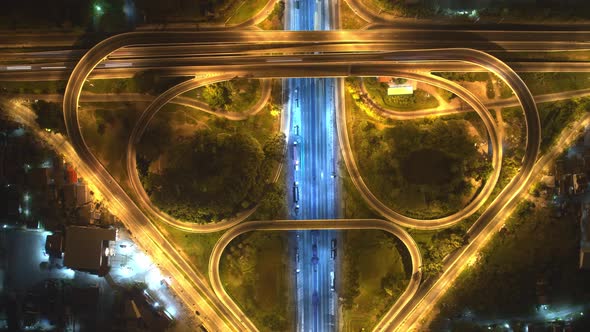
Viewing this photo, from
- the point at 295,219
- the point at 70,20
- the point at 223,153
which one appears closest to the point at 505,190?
the point at 295,219

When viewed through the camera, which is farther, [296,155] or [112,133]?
[112,133]

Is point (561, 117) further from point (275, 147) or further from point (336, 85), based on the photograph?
point (275, 147)

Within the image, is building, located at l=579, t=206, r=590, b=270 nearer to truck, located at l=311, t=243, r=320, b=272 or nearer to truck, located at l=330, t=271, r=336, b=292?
truck, located at l=330, t=271, r=336, b=292

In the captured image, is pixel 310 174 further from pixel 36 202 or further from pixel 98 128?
pixel 36 202

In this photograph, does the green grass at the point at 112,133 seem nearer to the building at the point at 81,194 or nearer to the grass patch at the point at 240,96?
the building at the point at 81,194

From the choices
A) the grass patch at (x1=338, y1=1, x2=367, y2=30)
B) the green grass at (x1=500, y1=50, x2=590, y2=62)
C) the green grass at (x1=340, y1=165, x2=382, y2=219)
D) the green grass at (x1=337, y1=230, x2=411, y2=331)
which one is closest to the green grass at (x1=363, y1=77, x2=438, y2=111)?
the grass patch at (x1=338, y1=1, x2=367, y2=30)

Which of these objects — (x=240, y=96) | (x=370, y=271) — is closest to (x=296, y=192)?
(x=370, y=271)
